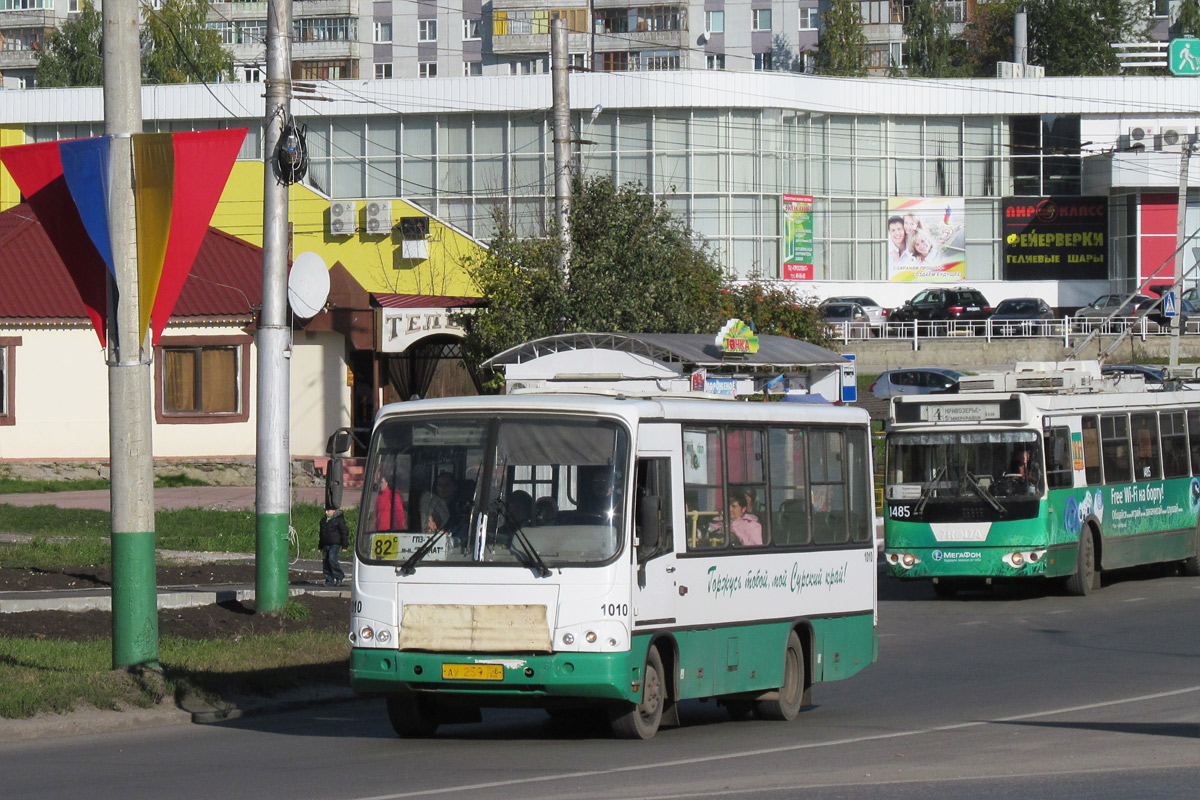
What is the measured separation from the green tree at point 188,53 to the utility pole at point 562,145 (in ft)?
142

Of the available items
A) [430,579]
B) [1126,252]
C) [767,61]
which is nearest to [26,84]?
[767,61]

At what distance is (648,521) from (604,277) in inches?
692

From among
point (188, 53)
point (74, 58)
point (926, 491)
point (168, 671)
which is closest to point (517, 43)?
point (74, 58)

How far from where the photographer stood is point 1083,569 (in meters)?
22.9

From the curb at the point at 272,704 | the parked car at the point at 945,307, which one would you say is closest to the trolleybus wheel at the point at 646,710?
the curb at the point at 272,704

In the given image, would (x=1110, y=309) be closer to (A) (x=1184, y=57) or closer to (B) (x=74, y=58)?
(A) (x=1184, y=57)

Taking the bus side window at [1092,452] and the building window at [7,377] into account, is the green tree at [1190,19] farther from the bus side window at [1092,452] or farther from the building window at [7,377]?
the bus side window at [1092,452]

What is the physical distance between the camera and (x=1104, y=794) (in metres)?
9.23

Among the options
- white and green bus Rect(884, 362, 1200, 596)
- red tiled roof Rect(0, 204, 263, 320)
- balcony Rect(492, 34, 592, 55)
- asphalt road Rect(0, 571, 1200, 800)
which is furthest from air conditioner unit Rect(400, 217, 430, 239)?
balcony Rect(492, 34, 592, 55)

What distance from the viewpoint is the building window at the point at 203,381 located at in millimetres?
36594

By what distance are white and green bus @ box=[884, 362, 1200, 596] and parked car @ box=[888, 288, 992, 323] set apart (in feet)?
117

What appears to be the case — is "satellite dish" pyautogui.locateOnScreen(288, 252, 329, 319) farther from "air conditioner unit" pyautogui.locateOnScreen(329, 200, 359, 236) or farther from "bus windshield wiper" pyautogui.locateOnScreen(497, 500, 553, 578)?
"air conditioner unit" pyautogui.locateOnScreen(329, 200, 359, 236)

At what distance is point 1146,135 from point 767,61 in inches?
1103

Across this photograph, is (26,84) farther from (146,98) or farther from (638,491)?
(638,491)
